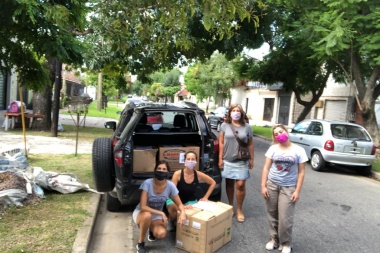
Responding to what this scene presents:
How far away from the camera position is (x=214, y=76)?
133 ft

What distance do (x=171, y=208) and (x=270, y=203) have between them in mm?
1159

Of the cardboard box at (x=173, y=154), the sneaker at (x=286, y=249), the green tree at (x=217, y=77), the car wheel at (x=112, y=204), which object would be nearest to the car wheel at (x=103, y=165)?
the car wheel at (x=112, y=204)

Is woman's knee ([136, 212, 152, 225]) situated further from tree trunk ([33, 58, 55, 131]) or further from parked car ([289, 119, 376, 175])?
tree trunk ([33, 58, 55, 131])

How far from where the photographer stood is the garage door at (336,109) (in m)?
23.4

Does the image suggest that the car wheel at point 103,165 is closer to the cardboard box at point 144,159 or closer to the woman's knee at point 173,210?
the cardboard box at point 144,159

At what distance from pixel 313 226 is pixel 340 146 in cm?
491

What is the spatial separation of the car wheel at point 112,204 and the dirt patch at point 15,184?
0.98 m

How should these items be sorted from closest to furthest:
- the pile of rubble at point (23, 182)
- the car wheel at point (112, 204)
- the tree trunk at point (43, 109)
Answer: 1. the pile of rubble at point (23, 182)
2. the car wheel at point (112, 204)
3. the tree trunk at point (43, 109)

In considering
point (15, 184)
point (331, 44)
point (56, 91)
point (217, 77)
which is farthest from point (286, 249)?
point (217, 77)

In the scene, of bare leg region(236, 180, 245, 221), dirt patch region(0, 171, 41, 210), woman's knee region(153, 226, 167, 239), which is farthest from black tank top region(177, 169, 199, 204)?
dirt patch region(0, 171, 41, 210)

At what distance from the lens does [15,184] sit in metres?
5.07

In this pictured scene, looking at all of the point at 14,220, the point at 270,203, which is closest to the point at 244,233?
the point at 270,203

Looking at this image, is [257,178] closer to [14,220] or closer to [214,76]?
[14,220]

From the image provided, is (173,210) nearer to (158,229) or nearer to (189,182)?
(158,229)
